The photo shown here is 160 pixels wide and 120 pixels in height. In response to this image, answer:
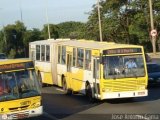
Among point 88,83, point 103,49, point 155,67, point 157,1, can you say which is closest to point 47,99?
point 88,83

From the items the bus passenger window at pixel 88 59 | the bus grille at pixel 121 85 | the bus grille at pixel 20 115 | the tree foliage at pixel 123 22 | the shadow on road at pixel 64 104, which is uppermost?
the tree foliage at pixel 123 22

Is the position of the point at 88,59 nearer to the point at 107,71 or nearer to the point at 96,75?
the point at 96,75

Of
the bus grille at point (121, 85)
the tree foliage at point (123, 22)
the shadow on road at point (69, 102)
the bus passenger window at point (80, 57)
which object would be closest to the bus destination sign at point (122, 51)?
the bus grille at point (121, 85)

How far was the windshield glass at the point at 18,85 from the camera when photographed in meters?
17.2

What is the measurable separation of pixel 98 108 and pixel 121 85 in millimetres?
1396

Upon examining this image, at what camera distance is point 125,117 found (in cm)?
1745

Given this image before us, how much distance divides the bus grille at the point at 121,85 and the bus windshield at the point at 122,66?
20 cm

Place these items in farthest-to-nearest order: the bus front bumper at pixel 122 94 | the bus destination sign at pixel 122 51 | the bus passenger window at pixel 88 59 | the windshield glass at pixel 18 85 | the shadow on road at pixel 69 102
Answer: the bus passenger window at pixel 88 59 → the bus destination sign at pixel 122 51 → the bus front bumper at pixel 122 94 → the shadow on road at pixel 69 102 → the windshield glass at pixel 18 85

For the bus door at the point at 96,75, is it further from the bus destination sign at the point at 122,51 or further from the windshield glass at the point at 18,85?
the windshield glass at the point at 18,85

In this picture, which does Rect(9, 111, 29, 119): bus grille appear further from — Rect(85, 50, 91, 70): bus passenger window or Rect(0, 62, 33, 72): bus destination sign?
Rect(85, 50, 91, 70): bus passenger window

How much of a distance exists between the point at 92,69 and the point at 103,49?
3.78 ft

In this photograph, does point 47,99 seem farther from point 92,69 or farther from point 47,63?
point 47,63

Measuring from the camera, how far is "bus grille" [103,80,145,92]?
2125 cm

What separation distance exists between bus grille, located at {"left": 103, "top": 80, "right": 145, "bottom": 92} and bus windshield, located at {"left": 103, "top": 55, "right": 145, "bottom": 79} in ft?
0.64
